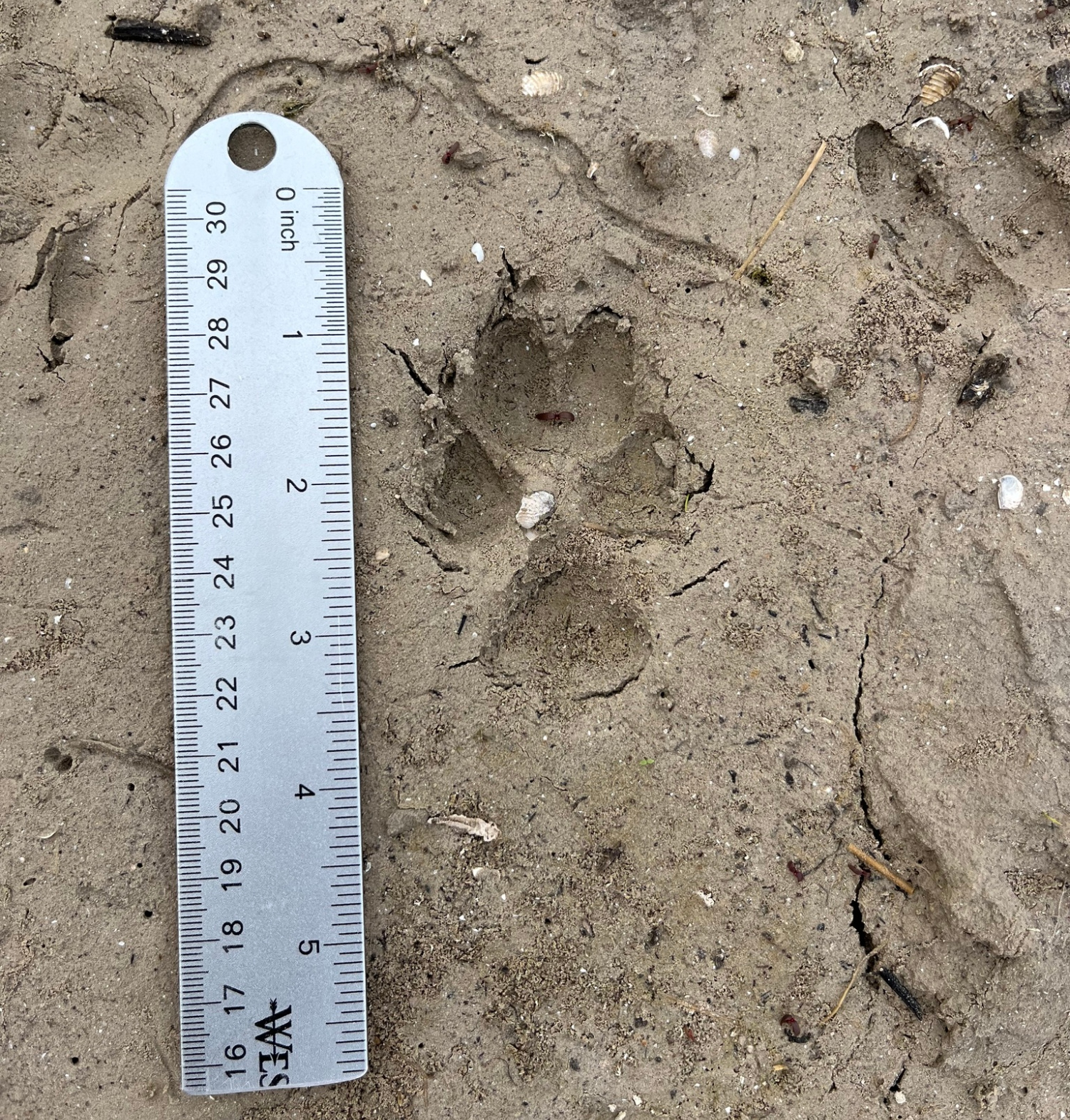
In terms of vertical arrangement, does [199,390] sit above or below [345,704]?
above

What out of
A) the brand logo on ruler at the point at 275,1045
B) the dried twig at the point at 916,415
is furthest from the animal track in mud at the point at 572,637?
the brand logo on ruler at the point at 275,1045

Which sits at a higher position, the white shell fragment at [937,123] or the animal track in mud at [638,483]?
the white shell fragment at [937,123]

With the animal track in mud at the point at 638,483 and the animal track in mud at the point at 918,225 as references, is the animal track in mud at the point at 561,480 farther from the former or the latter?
the animal track in mud at the point at 918,225

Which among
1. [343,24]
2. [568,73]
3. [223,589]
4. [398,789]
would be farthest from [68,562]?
[568,73]

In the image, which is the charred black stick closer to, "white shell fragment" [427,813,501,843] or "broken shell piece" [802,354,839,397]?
"broken shell piece" [802,354,839,397]

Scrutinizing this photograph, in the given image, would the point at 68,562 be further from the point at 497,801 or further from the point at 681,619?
the point at 681,619

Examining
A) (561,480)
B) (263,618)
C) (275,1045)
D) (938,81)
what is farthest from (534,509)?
(938,81)

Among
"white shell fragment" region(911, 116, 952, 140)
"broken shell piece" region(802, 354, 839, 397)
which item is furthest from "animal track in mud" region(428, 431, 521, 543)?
"white shell fragment" region(911, 116, 952, 140)

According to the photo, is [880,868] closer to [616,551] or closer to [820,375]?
[616,551]
